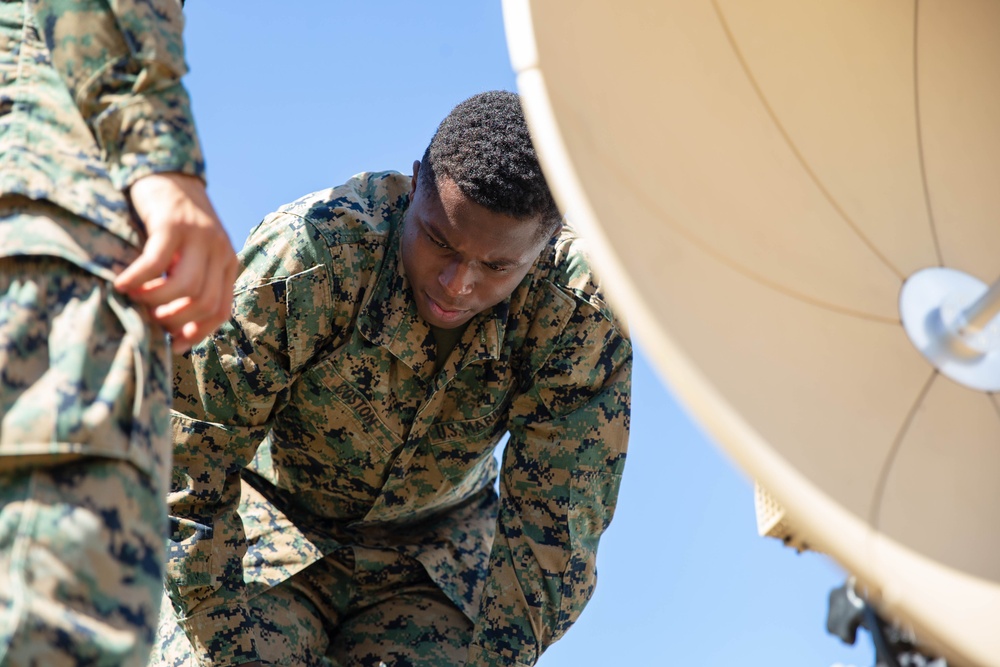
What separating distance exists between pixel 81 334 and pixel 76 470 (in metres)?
0.23

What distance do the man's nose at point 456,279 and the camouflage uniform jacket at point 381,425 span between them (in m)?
0.22

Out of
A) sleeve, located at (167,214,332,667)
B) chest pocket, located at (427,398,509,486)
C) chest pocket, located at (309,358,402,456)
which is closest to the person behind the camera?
sleeve, located at (167,214,332,667)

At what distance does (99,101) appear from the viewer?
2.20 m

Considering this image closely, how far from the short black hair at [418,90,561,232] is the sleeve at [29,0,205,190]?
4.80 ft

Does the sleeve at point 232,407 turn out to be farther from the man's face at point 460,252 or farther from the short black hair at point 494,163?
the short black hair at point 494,163

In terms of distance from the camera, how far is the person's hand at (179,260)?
2.07m

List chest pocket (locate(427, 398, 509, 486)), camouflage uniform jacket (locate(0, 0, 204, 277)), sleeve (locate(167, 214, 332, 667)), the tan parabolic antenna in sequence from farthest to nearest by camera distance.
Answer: chest pocket (locate(427, 398, 509, 486)), sleeve (locate(167, 214, 332, 667)), camouflage uniform jacket (locate(0, 0, 204, 277)), the tan parabolic antenna

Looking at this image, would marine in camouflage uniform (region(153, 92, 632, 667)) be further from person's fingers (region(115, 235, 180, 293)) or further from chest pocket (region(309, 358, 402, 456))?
person's fingers (region(115, 235, 180, 293))

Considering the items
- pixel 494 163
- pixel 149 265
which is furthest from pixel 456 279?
pixel 149 265

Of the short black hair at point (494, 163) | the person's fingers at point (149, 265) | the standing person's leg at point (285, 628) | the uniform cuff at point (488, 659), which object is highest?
the short black hair at point (494, 163)

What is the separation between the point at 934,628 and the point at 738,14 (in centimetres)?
147

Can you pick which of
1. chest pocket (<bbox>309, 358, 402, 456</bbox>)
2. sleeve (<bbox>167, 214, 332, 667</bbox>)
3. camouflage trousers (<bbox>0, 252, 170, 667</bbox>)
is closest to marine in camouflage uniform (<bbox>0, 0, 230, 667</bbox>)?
camouflage trousers (<bbox>0, 252, 170, 667</bbox>)

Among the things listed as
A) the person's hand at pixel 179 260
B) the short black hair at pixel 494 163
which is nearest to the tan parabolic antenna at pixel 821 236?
the person's hand at pixel 179 260

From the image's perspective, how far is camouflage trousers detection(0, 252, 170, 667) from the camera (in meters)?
1.81
